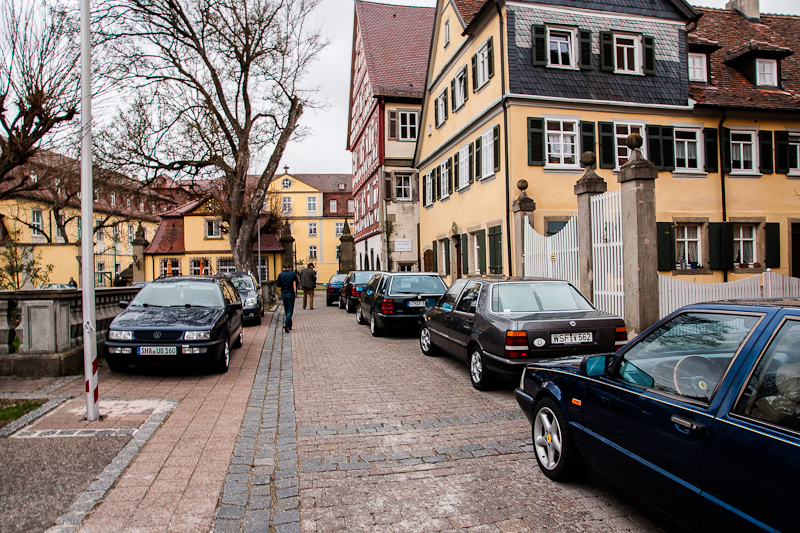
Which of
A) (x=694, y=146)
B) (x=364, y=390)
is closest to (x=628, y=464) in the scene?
(x=364, y=390)

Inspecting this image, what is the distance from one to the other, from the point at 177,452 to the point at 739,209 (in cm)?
2004

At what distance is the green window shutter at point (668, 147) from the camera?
18766mm

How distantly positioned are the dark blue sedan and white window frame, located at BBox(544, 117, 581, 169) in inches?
571

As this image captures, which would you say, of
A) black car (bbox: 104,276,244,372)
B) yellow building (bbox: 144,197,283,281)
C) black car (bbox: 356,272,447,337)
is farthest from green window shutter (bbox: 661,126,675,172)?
yellow building (bbox: 144,197,283,281)

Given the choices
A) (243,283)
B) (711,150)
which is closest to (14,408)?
(243,283)

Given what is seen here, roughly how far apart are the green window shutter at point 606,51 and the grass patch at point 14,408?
1790cm

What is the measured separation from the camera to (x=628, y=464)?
11.2ft

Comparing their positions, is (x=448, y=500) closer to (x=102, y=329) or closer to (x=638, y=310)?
(x=638, y=310)

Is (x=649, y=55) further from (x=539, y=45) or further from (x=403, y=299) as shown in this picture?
(x=403, y=299)

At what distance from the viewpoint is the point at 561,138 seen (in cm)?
1783

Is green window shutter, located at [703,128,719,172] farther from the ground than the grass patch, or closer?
farther from the ground

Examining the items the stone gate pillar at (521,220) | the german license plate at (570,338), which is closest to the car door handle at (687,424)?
the german license plate at (570,338)

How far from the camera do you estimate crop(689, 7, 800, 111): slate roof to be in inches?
778

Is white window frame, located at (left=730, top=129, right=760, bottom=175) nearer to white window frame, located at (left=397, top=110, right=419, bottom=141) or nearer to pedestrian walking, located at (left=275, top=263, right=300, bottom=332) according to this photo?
pedestrian walking, located at (left=275, top=263, right=300, bottom=332)
